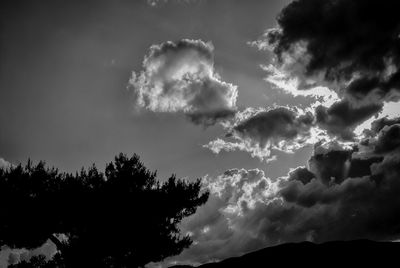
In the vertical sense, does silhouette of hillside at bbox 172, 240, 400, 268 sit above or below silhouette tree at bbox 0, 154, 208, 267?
below

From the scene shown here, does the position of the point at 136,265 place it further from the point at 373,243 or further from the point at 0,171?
the point at 373,243

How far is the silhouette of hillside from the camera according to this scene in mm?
15641

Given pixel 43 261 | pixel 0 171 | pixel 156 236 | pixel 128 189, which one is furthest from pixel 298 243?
pixel 0 171

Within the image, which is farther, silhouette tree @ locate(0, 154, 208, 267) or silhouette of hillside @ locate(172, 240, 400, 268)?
silhouette tree @ locate(0, 154, 208, 267)

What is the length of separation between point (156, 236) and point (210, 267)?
6.80 m

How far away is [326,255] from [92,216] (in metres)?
17.4

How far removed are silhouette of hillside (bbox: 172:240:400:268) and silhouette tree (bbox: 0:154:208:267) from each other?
7989 mm

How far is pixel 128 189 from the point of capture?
27.0m

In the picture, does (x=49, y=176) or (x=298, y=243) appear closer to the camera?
(x=298, y=243)

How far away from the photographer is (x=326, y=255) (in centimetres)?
1698

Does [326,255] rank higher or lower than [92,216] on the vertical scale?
lower

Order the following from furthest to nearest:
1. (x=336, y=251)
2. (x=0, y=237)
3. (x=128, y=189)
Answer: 1. (x=128, y=189)
2. (x=0, y=237)
3. (x=336, y=251)

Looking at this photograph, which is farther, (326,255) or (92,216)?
(92,216)

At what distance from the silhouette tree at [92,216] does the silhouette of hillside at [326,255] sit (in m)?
7.99
